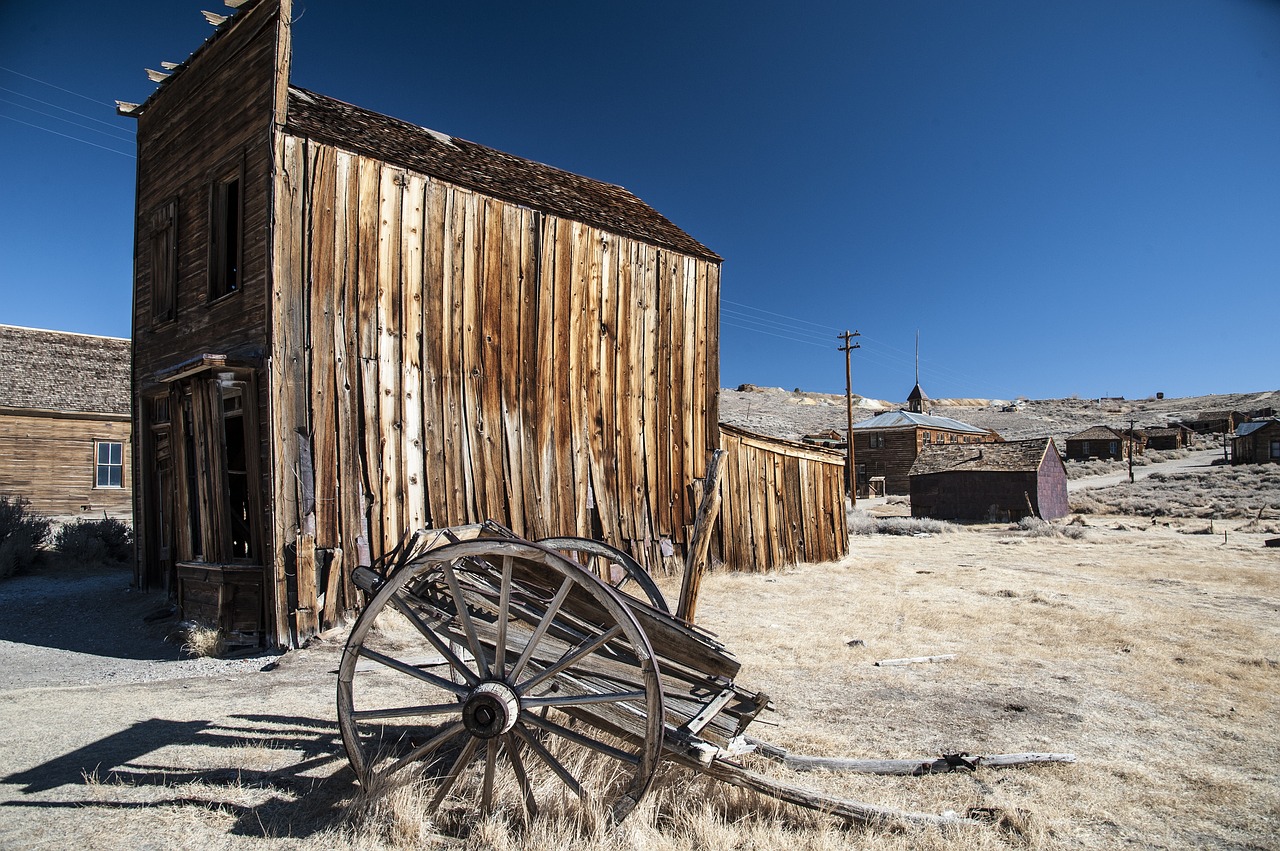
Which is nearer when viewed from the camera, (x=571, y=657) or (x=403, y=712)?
(x=571, y=657)

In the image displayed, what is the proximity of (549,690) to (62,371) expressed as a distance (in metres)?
22.0

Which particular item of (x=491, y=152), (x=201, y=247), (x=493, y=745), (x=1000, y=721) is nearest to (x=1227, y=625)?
(x=1000, y=721)

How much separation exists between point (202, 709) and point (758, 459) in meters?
9.52

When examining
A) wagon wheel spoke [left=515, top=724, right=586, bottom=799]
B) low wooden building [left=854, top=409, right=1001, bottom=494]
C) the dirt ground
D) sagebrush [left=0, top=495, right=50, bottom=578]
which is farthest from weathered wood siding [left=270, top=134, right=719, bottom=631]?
low wooden building [left=854, top=409, right=1001, bottom=494]

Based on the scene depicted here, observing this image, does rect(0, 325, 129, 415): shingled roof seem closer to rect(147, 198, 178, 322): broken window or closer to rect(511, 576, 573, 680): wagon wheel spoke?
rect(147, 198, 178, 322): broken window

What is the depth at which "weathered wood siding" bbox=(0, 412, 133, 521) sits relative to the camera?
18188 mm

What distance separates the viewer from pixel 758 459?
12961mm

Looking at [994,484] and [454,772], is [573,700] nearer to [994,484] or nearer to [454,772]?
[454,772]

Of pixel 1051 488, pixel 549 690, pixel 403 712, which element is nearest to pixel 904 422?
pixel 1051 488

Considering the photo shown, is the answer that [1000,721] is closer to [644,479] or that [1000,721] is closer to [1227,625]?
[1227,625]

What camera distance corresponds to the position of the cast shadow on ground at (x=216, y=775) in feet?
11.3

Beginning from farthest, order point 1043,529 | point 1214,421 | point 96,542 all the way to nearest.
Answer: point 1214,421 → point 1043,529 → point 96,542

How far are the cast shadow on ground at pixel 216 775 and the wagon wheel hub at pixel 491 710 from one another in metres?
0.86

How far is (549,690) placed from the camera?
3877 millimetres
